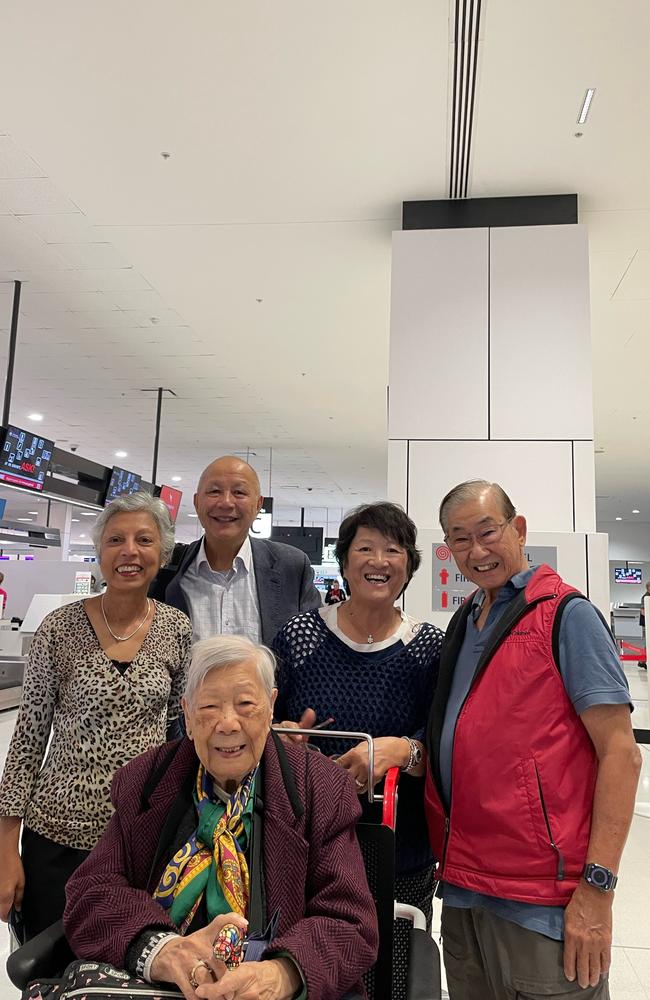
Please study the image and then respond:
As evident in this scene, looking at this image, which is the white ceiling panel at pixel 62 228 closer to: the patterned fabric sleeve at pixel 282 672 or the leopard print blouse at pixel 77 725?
the leopard print blouse at pixel 77 725

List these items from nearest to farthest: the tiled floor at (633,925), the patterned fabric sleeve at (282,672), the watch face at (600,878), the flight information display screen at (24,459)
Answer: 1. the watch face at (600,878)
2. the patterned fabric sleeve at (282,672)
3. the tiled floor at (633,925)
4. the flight information display screen at (24,459)

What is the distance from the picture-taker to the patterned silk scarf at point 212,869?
1.44 m

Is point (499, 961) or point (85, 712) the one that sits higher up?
point (85, 712)

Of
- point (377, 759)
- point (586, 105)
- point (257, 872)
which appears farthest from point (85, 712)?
point (586, 105)

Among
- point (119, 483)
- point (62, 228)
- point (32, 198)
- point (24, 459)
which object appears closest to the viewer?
point (32, 198)

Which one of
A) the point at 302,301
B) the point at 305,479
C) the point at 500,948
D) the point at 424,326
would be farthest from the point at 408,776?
the point at 305,479

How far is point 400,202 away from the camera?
4355 mm

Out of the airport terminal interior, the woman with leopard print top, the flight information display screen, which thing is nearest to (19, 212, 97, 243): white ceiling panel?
the airport terminal interior

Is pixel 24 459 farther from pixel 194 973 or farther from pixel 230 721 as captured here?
pixel 194 973

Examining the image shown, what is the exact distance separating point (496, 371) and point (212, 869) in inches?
122

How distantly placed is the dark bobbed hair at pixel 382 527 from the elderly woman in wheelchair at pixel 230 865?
46 centimetres

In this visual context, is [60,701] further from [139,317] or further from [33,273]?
[139,317]

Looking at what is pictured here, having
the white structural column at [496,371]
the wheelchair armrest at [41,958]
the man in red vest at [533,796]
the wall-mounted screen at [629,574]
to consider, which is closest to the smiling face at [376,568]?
the man in red vest at [533,796]

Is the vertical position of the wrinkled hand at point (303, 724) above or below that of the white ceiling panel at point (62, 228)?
below
